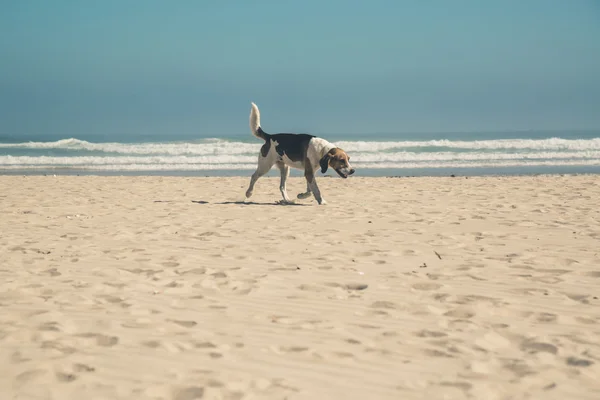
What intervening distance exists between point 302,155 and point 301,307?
6.54 m

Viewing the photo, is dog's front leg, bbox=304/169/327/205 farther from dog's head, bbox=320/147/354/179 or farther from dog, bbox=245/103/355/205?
dog's head, bbox=320/147/354/179

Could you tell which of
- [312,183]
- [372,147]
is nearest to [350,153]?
[372,147]

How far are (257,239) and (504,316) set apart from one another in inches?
144

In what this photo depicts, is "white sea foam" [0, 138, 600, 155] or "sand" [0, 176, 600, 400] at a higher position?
"white sea foam" [0, 138, 600, 155]

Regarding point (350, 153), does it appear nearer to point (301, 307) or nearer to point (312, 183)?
point (312, 183)

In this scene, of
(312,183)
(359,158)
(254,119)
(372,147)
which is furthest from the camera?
(372,147)

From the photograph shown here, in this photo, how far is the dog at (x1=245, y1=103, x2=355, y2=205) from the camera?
10508 mm

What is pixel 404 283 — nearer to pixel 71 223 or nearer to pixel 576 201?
pixel 71 223

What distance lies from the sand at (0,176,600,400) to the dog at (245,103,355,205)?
164 cm

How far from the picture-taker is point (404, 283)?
5.11 metres

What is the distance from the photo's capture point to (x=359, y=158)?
30.8 metres

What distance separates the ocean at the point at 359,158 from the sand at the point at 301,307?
540 inches

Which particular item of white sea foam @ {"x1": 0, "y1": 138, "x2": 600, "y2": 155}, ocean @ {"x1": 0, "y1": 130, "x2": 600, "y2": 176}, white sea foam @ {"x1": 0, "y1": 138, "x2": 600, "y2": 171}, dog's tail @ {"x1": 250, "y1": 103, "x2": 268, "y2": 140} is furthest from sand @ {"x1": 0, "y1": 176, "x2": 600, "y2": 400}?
white sea foam @ {"x1": 0, "y1": 138, "x2": 600, "y2": 155}

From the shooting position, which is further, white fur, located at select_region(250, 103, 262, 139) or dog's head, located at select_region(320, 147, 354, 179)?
white fur, located at select_region(250, 103, 262, 139)
